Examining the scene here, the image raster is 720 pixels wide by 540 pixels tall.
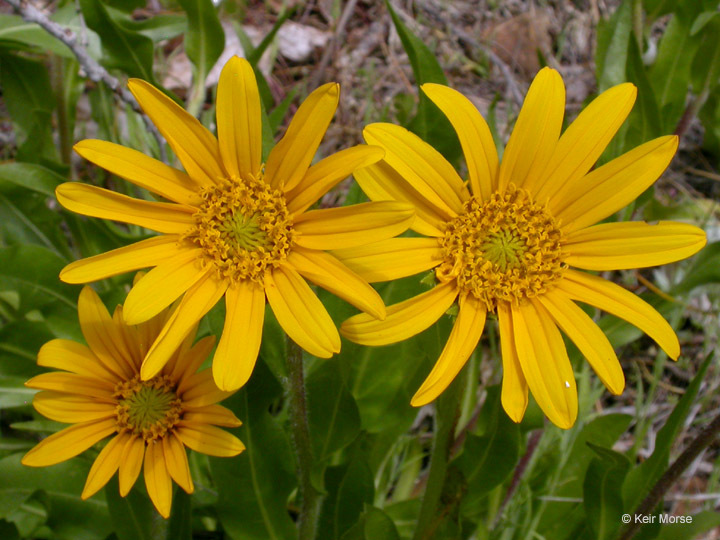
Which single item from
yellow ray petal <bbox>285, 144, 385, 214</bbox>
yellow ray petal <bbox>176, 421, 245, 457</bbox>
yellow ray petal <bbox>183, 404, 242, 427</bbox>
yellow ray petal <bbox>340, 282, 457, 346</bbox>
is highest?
yellow ray petal <bbox>285, 144, 385, 214</bbox>

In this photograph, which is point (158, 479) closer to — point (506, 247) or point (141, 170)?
point (141, 170)

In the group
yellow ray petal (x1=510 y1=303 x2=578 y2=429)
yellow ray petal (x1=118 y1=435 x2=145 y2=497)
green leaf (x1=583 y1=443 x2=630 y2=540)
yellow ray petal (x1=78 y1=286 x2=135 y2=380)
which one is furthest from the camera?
green leaf (x1=583 y1=443 x2=630 y2=540)

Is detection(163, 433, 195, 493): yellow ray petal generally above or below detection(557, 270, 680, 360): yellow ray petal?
below

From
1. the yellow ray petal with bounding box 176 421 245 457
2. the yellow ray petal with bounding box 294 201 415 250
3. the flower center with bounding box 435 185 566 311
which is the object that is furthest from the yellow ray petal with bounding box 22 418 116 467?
the flower center with bounding box 435 185 566 311

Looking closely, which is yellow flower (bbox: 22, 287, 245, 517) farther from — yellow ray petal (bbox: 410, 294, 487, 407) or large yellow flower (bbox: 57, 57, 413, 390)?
yellow ray petal (bbox: 410, 294, 487, 407)

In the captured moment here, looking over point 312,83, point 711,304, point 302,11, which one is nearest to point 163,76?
point 312,83

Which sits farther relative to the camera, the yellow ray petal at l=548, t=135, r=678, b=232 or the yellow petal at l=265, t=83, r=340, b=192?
the yellow ray petal at l=548, t=135, r=678, b=232

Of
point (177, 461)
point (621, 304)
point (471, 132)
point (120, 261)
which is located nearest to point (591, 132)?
point (471, 132)
